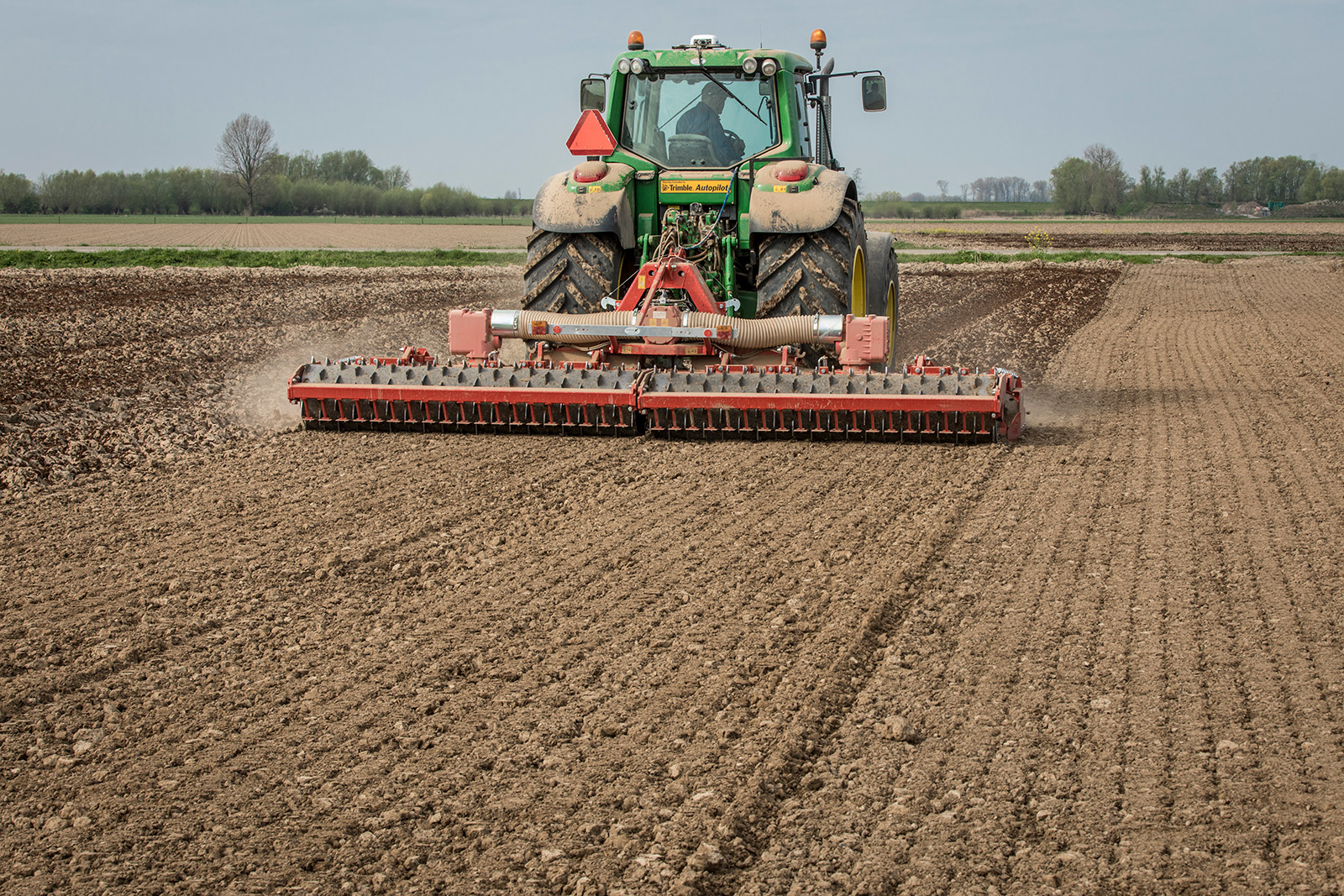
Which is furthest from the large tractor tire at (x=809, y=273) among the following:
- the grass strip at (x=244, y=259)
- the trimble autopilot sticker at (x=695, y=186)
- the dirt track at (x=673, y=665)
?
the grass strip at (x=244, y=259)

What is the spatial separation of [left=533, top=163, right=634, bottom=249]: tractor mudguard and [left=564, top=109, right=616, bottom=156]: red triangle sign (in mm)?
143

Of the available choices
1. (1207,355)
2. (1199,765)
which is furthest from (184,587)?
(1207,355)

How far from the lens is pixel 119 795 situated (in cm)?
267

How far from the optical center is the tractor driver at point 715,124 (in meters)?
7.59

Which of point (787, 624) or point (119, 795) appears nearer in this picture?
point (119, 795)

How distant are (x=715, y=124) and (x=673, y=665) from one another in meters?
5.09

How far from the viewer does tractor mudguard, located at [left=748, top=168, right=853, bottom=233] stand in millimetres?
6918

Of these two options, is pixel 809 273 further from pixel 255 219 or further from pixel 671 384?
pixel 255 219

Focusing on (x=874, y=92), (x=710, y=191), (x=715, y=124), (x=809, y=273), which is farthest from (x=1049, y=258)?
(x=809, y=273)

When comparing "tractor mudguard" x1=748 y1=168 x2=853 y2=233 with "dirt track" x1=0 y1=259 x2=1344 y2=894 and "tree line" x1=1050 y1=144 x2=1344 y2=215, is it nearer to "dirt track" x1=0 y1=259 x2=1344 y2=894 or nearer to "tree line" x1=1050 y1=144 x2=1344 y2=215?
"dirt track" x1=0 y1=259 x2=1344 y2=894

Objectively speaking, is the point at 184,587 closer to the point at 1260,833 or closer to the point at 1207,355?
the point at 1260,833

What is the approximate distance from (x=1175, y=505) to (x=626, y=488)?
8.22 feet

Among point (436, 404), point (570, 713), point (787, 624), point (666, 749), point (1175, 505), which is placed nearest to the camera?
point (666, 749)

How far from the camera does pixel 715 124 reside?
763 centimetres
